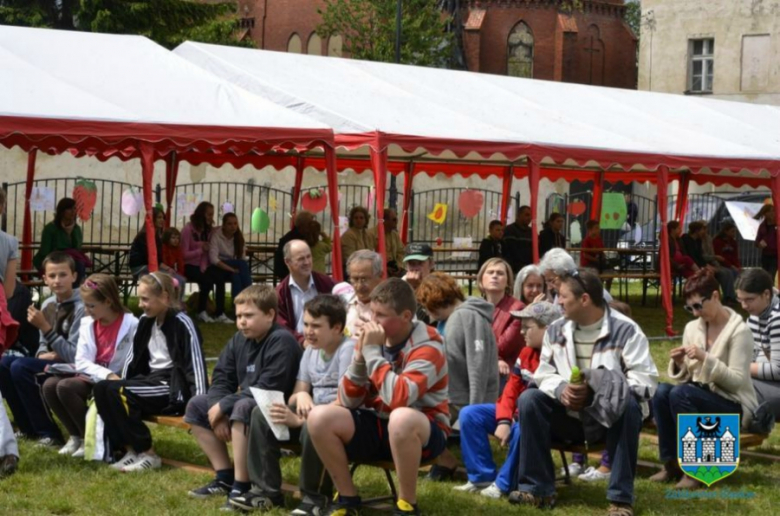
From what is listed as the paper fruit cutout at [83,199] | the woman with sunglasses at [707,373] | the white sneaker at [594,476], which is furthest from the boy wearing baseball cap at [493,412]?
the paper fruit cutout at [83,199]

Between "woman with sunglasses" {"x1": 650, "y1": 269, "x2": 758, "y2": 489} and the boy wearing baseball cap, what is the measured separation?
0.74 m

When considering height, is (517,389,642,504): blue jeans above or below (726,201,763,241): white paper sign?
below

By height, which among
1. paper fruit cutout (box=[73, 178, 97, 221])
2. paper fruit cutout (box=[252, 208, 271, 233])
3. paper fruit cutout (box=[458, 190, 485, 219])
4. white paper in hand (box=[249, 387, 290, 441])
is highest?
paper fruit cutout (box=[458, 190, 485, 219])

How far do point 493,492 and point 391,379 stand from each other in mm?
1211

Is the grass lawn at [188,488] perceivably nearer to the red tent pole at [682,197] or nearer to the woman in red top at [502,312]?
the woman in red top at [502,312]

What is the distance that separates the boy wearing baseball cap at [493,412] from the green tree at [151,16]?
82.9 ft

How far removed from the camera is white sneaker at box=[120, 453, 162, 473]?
7367 mm

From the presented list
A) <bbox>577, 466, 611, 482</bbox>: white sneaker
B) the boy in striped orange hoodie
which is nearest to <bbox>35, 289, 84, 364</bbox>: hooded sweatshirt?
the boy in striped orange hoodie

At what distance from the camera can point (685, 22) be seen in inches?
1575

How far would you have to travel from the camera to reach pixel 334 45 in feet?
169

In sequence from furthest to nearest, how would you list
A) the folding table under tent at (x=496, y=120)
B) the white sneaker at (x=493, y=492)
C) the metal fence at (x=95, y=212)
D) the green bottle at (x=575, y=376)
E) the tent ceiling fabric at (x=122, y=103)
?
the metal fence at (x=95, y=212) → the folding table under tent at (x=496, y=120) → the tent ceiling fabric at (x=122, y=103) → the white sneaker at (x=493, y=492) → the green bottle at (x=575, y=376)

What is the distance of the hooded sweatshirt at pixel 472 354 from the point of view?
718cm

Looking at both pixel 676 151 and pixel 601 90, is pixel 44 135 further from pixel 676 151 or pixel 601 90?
pixel 601 90

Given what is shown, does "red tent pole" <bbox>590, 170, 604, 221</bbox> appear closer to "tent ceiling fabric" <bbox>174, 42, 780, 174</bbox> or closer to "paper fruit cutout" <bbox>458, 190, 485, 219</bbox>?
"tent ceiling fabric" <bbox>174, 42, 780, 174</bbox>
